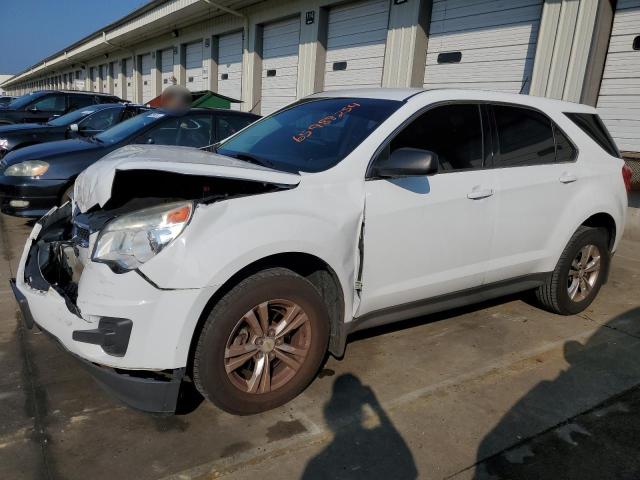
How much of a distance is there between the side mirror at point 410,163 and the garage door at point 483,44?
6.08 meters

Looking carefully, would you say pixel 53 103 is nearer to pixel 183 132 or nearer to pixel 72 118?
pixel 72 118

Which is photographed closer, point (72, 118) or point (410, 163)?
point (410, 163)

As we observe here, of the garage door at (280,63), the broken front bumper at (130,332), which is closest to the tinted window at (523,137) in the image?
the broken front bumper at (130,332)

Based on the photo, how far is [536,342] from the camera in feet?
12.0

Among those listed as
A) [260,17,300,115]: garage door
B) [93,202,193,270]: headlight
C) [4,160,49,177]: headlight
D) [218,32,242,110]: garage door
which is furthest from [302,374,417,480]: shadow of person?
[218,32,242,110]: garage door

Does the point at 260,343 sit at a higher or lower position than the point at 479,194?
lower

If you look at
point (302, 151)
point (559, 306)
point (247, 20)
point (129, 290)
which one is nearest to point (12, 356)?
point (129, 290)

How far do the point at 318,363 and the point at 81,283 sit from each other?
1.28 meters

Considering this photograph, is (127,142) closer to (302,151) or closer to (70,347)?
(302,151)

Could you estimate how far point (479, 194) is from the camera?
3.16 m

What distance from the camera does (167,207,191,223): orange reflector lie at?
7.26 feet

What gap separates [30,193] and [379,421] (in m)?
4.51

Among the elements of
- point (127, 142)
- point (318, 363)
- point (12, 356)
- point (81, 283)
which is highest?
point (127, 142)

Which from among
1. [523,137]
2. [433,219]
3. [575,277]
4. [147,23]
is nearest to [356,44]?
[523,137]
